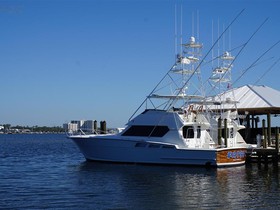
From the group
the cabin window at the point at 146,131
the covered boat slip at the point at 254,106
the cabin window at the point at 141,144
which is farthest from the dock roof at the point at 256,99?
the cabin window at the point at 141,144

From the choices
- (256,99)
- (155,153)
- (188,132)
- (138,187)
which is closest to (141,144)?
(155,153)

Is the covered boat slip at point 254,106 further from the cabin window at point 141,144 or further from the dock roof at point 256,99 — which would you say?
the cabin window at point 141,144

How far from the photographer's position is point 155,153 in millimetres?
34469

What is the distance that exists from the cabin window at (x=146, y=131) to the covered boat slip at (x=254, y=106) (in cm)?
748

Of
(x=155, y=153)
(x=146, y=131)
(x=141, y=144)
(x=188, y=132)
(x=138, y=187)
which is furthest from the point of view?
(x=146, y=131)

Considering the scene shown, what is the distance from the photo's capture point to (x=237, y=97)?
4478cm

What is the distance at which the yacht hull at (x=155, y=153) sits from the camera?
33.6m

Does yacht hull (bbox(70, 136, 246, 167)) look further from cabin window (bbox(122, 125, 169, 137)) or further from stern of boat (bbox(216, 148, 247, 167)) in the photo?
cabin window (bbox(122, 125, 169, 137))

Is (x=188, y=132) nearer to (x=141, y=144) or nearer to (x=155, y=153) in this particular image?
(x=155, y=153)

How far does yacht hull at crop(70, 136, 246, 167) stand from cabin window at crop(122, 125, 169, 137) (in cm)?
101

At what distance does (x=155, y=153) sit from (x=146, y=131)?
1.92 m

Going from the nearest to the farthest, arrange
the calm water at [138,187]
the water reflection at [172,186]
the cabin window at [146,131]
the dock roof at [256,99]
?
the calm water at [138,187]
the water reflection at [172,186]
the cabin window at [146,131]
the dock roof at [256,99]

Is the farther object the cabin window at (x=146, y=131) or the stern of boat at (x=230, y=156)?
the cabin window at (x=146, y=131)

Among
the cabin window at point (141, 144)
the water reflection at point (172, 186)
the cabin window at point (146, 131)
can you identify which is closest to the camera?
the water reflection at point (172, 186)
